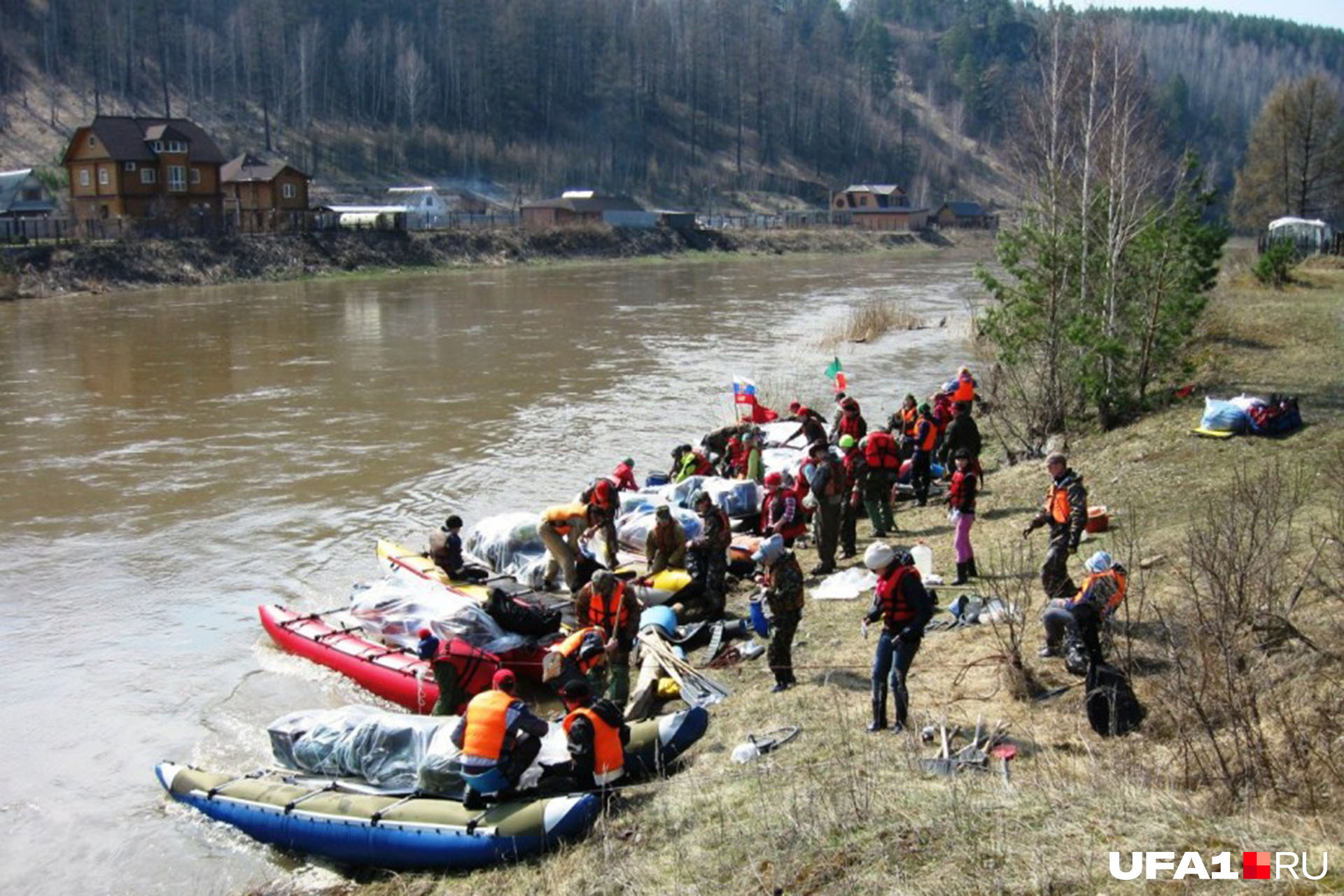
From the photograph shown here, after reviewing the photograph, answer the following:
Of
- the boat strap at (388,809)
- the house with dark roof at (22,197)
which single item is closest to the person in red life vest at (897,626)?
the boat strap at (388,809)

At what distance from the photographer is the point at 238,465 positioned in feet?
71.2

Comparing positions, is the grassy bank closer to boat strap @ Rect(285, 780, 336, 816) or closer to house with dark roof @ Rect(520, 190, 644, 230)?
boat strap @ Rect(285, 780, 336, 816)

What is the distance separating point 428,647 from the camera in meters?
9.84

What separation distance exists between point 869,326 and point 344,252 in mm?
37198

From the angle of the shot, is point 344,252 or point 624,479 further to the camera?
point 344,252

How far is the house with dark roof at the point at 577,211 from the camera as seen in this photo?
81938 mm

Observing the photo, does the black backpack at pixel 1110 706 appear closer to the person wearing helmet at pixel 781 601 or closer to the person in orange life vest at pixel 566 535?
the person wearing helmet at pixel 781 601

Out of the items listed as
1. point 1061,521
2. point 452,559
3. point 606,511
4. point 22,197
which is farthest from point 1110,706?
point 22,197

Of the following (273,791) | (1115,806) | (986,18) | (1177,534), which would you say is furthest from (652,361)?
(986,18)

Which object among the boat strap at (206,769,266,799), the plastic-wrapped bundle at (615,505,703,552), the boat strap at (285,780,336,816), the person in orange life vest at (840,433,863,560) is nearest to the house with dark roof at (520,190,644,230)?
the plastic-wrapped bundle at (615,505,703,552)

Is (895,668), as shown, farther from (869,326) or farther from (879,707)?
(869,326)

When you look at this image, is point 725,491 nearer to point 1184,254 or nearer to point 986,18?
point 1184,254

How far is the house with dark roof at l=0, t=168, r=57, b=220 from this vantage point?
194ft

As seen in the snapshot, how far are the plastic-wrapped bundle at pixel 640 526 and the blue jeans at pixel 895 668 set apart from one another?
5.99 meters
